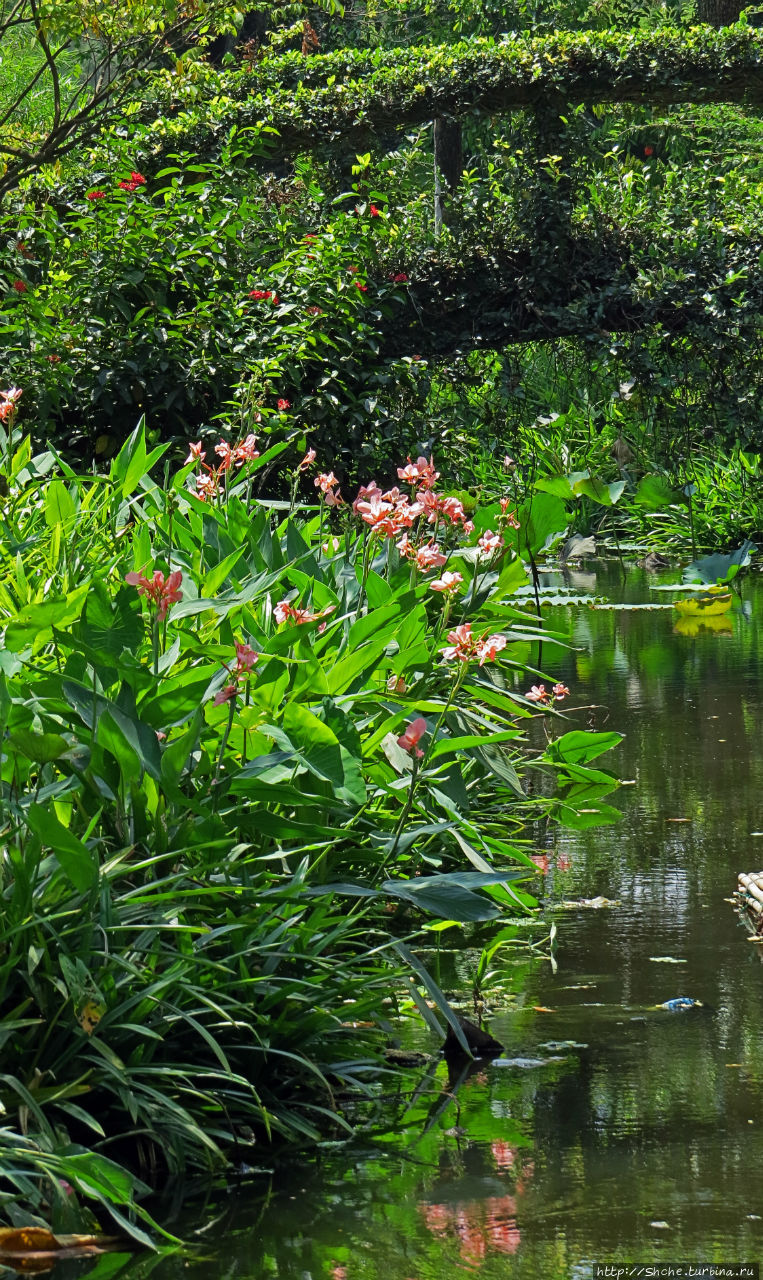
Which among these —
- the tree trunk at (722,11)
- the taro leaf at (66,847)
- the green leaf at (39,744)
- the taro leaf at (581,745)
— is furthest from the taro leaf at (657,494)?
the taro leaf at (66,847)

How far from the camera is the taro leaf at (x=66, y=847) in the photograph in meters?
2.17

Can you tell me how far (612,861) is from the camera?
12.5 feet

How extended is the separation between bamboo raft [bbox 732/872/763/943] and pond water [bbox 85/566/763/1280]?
46 millimetres

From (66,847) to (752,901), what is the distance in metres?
1.69

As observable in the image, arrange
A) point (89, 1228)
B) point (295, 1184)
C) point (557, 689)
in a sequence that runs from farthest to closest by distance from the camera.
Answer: point (557, 689)
point (295, 1184)
point (89, 1228)

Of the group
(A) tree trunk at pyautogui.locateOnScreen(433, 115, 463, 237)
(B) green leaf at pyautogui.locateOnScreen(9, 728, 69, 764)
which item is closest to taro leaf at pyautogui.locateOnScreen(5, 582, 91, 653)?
(B) green leaf at pyautogui.locateOnScreen(9, 728, 69, 764)

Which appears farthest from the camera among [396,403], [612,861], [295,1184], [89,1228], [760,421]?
[760,421]

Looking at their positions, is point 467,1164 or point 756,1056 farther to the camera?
point 756,1056

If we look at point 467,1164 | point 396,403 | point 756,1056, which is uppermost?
point 467,1164

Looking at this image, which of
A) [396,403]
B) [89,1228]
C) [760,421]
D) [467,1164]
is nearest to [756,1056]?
[467,1164]

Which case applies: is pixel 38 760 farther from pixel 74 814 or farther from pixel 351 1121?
pixel 351 1121

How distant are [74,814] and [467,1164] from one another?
93cm

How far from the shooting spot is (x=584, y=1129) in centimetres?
231

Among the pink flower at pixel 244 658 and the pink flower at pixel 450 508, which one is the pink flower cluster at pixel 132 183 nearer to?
the pink flower at pixel 450 508
